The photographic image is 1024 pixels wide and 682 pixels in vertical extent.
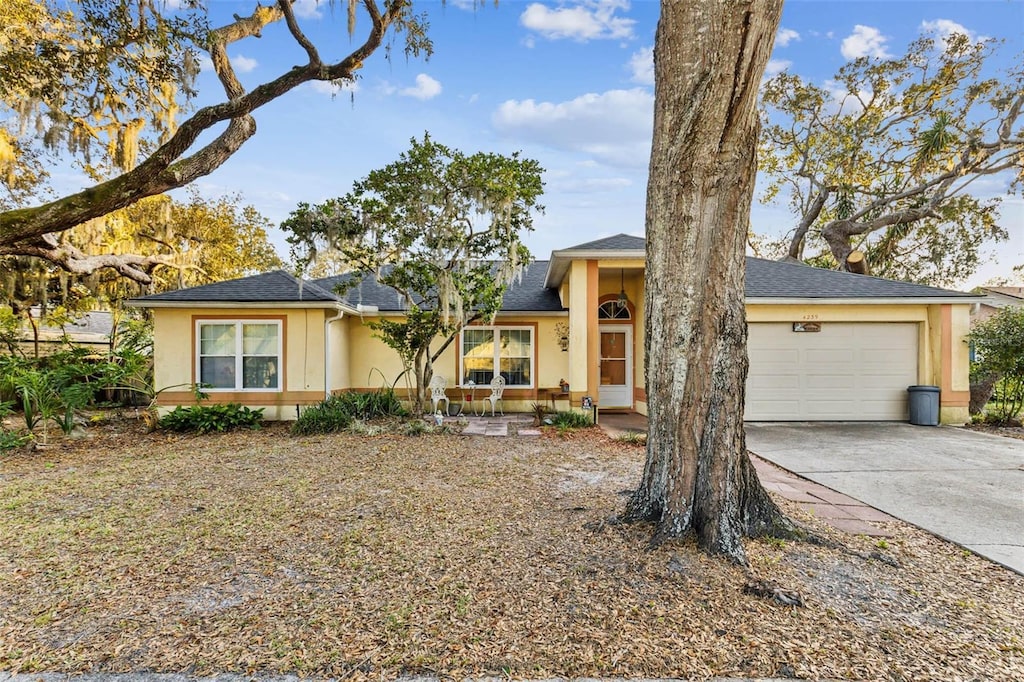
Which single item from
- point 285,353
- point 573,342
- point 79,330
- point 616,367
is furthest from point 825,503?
point 79,330

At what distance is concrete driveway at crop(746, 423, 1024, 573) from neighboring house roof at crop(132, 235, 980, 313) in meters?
2.66

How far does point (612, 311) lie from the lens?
1117cm

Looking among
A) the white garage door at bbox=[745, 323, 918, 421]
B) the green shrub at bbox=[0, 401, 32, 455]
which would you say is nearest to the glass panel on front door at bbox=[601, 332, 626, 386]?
the white garage door at bbox=[745, 323, 918, 421]

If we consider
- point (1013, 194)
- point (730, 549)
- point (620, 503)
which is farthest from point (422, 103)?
point (1013, 194)

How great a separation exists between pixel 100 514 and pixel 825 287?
40.4ft

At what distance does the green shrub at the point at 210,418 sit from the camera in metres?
8.53

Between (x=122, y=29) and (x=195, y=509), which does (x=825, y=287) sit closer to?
(x=195, y=509)

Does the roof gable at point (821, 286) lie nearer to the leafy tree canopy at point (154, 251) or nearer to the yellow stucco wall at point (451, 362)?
the yellow stucco wall at point (451, 362)

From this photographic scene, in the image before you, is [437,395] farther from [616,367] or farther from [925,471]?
[925,471]

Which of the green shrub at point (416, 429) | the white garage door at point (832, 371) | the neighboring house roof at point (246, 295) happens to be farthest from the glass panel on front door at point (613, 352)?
the neighboring house roof at point (246, 295)

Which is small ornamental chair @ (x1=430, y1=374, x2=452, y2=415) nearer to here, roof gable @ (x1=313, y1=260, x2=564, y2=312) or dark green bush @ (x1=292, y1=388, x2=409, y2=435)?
dark green bush @ (x1=292, y1=388, x2=409, y2=435)

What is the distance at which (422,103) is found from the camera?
998cm

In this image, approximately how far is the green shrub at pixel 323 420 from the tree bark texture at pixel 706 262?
6669 mm

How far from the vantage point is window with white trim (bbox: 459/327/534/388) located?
428 inches
